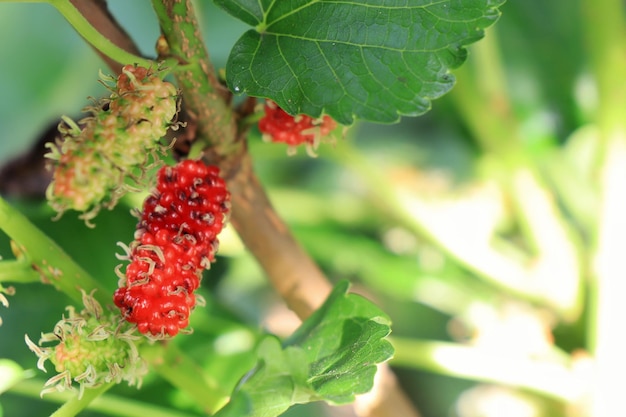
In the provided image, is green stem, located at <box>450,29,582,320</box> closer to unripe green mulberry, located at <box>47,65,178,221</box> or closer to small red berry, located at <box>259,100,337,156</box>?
small red berry, located at <box>259,100,337,156</box>

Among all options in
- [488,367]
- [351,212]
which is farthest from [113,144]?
[351,212]

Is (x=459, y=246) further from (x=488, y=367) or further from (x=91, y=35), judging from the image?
(x=91, y=35)

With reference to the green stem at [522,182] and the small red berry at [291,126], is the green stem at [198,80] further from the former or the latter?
Answer: the green stem at [522,182]

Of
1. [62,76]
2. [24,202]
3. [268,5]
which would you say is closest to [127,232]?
Answer: [24,202]

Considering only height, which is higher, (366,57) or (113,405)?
(366,57)

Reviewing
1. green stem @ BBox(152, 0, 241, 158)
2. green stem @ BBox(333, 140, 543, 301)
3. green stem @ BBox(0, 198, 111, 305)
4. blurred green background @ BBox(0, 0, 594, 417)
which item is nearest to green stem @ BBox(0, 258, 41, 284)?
green stem @ BBox(0, 198, 111, 305)

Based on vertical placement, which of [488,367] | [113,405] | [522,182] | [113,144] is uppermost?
[522,182]

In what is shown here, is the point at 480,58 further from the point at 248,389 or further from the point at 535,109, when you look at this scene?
the point at 248,389
